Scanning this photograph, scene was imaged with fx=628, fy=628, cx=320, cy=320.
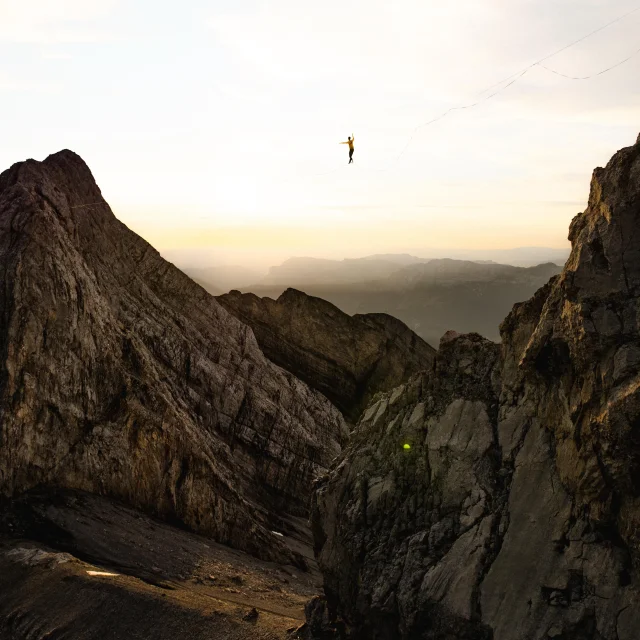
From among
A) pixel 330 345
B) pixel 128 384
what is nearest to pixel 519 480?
pixel 128 384

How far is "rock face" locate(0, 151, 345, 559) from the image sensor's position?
1422 inches

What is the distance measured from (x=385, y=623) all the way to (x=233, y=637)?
674 cm

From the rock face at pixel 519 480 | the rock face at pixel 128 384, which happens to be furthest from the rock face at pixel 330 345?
the rock face at pixel 519 480

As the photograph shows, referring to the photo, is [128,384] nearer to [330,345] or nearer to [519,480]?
[519,480]

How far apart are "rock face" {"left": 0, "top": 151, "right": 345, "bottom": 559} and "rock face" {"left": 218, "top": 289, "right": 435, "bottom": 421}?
902cm

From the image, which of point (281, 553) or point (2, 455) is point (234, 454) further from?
point (2, 455)

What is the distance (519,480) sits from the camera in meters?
19.7

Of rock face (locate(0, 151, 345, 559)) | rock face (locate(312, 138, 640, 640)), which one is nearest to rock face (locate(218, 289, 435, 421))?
rock face (locate(0, 151, 345, 559))

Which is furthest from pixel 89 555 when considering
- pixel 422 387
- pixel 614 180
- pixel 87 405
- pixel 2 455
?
pixel 614 180

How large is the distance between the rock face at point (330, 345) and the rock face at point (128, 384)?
902 cm

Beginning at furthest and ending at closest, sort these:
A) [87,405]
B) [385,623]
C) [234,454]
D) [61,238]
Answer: [234,454]
[61,238]
[87,405]
[385,623]

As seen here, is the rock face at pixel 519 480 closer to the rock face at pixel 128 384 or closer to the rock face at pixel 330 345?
the rock face at pixel 128 384

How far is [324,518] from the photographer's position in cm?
2412

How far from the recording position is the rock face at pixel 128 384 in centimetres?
3612
